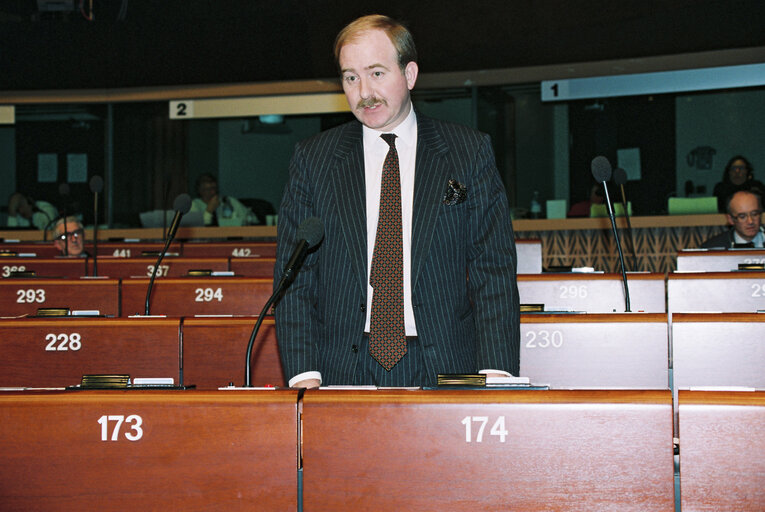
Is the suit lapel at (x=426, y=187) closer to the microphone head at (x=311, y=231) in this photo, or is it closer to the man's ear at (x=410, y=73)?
the man's ear at (x=410, y=73)

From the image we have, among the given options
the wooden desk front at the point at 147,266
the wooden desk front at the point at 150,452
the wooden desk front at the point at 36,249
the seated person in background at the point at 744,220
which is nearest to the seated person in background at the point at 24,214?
the wooden desk front at the point at 36,249

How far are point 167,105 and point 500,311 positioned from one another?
9950 millimetres

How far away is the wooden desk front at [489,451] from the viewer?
136cm

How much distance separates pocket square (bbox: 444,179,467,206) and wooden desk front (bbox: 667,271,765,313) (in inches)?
69.5

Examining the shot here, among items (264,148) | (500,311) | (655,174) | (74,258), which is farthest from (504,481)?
(264,148)

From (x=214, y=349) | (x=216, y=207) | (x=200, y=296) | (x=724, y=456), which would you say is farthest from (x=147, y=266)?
(x=216, y=207)

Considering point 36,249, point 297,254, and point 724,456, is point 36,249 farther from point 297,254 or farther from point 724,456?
point 724,456

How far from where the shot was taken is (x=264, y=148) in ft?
37.5

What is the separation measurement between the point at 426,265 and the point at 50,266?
4.25 m

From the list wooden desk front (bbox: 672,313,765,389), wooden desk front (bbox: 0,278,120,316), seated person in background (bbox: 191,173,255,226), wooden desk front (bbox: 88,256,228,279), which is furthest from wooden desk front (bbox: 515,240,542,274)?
seated person in background (bbox: 191,173,255,226)

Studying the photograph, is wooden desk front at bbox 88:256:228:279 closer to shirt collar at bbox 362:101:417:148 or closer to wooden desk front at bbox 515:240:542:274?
wooden desk front at bbox 515:240:542:274

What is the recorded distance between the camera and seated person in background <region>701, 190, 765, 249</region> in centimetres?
579

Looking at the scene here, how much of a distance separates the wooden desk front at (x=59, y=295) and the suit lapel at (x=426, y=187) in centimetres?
232

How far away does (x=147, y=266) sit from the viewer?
5.29 m
